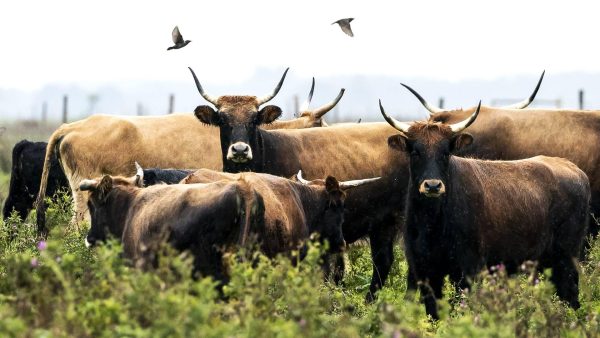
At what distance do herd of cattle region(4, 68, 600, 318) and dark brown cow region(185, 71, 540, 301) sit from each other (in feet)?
0.04

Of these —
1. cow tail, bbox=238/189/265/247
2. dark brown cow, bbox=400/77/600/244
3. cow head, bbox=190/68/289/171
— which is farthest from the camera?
dark brown cow, bbox=400/77/600/244

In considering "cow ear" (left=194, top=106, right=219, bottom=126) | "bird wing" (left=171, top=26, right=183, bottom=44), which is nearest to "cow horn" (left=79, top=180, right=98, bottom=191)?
"cow ear" (left=194, top=106, right=219, bottom=126)

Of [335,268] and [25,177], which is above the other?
[335,268]

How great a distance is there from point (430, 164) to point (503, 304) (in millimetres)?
2899

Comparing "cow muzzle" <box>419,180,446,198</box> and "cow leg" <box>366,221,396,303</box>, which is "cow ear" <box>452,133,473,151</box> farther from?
"cow leg" <box>366,221,396,303</box>

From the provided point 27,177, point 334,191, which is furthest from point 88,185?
point 27,177

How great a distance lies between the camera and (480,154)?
1230 centimetres

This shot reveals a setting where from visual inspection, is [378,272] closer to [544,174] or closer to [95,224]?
[544,174]

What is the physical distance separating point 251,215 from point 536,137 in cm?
607

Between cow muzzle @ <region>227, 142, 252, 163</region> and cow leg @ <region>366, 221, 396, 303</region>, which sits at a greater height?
cow muzzle @ <region>227, 142, 252, 163</region>

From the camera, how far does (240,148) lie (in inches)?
430

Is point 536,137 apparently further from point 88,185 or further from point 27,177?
point 27,177

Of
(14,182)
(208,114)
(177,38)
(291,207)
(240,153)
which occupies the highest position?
(177,38)

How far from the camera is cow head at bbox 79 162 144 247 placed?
7.79 m
